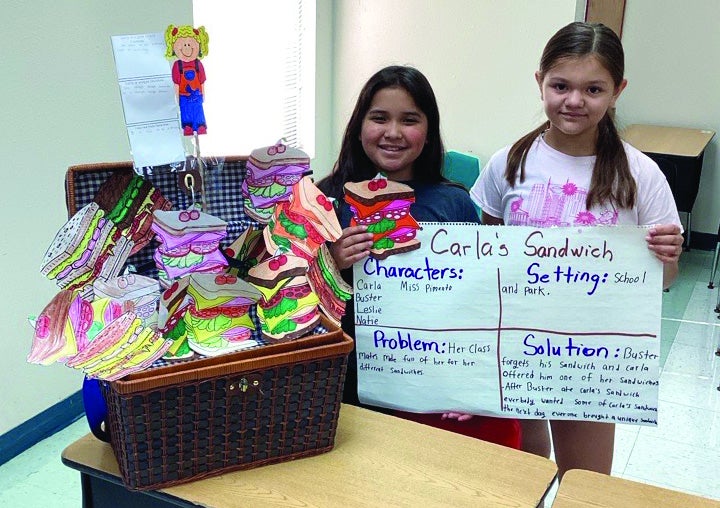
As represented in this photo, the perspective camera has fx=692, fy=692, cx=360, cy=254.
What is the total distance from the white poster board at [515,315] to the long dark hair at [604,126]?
127 millimetres

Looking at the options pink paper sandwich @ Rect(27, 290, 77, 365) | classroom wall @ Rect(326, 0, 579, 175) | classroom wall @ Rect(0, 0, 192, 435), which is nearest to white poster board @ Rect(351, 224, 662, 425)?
pink paper sandwich @ Rect(27, 290, 77, 365)

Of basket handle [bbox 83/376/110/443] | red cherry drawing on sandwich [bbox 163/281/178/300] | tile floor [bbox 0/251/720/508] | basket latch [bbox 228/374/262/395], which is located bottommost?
tile floor [bbox 0/251/720/508]

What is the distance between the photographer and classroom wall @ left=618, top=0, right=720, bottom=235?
4.89 m

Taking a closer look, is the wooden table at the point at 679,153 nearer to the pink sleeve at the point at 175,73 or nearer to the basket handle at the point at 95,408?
the pink sleeve at the point at 175,73

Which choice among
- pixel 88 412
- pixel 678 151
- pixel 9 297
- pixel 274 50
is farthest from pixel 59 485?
pixel 678 151

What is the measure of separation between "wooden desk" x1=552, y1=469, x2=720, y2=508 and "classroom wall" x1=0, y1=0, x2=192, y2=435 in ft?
6.71

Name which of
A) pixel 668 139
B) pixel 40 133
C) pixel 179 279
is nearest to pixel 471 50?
pixel 668 139

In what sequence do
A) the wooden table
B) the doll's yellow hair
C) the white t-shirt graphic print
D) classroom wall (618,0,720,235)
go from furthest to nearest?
classroom wall (618,0,720,235), the wooden table, the white t-shirt graphic print, the doll's yellow hair

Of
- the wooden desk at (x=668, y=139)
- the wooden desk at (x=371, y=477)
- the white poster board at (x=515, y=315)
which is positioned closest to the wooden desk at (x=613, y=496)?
the wooden desk at (x=371, y=477)

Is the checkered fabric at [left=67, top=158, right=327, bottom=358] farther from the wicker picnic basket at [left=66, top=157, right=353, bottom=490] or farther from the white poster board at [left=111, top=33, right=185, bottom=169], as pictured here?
the white poster board at [left=111, top=33, right=185, bottom=169]

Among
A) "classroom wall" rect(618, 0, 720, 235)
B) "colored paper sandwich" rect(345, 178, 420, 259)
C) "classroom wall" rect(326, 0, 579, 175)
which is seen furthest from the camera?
"classroom wall" rect(618, 0, 720, 235)

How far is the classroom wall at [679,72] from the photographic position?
4895mm

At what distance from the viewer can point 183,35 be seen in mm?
1170

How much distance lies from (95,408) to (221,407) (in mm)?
254
